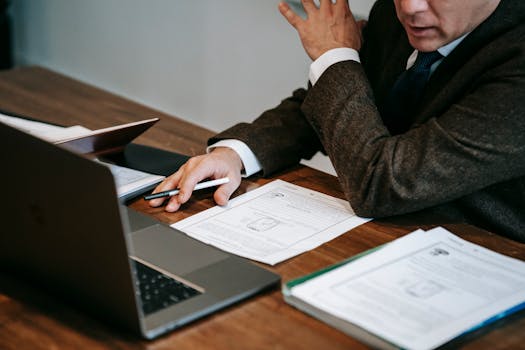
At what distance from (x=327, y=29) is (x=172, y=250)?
607 mm

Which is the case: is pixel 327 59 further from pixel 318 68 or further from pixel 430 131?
pixel 430 131

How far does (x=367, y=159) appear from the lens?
1.39 meters

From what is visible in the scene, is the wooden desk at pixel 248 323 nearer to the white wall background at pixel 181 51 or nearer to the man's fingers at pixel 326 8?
the man's fingers at pixel 326 8

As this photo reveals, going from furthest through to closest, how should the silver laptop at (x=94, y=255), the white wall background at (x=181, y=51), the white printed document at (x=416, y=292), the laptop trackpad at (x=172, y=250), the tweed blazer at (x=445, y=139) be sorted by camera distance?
1. the white wall background at (x=181, y=51)
2. the tweed blazer at (x=445, y=139)
3. the laptop trackpad at (x=172, y=250)
4. the white printed document at (x=416, y=292)
5. the silver laptop at (x=94, y=255)

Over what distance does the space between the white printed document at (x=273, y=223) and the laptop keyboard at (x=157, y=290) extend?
0.15 metres

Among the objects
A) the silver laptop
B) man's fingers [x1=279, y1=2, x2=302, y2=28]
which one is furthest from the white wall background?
the silver laptop

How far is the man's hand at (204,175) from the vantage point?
4.52 ft

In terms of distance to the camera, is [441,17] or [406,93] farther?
[406,93]

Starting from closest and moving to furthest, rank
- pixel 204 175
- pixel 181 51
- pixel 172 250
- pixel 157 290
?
pixel 157 290 < pixel 172 250 < pixel 204 175 < pixel 181 51

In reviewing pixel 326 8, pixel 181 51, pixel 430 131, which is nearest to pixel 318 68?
pixel 326 8

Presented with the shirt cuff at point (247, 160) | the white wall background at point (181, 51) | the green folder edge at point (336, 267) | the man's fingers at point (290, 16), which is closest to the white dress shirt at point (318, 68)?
the shirt cuff at point (247, 160)

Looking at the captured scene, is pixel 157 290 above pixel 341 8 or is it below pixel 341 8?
below

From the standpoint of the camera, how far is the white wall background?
131 inches

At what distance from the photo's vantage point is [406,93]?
159 cm
